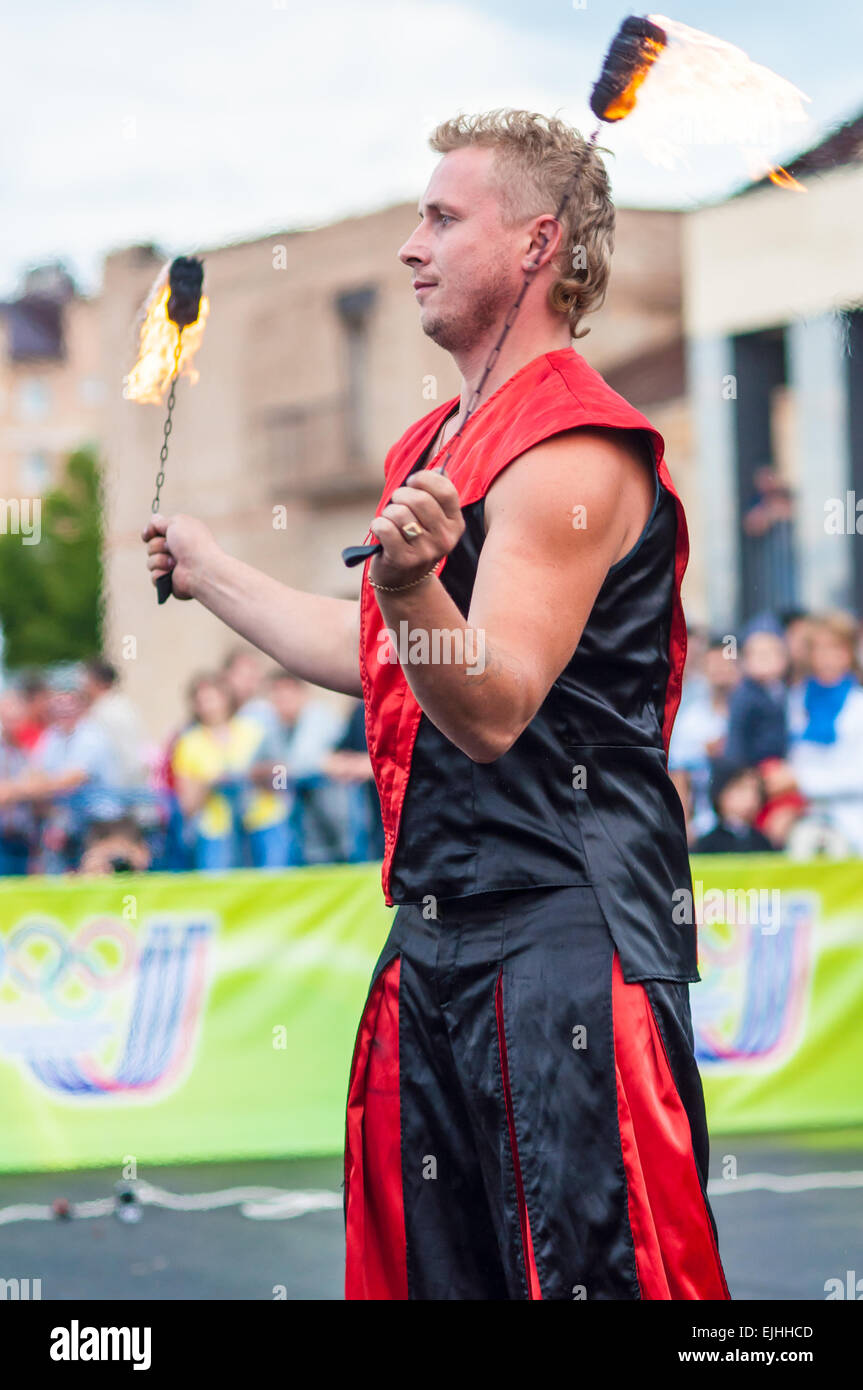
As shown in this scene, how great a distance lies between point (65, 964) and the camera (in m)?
5.59

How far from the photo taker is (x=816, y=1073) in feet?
19.4

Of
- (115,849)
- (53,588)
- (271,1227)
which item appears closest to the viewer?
(271,1227)

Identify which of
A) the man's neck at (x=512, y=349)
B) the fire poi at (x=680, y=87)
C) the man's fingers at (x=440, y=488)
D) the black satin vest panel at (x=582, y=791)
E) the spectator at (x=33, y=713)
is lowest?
the black satin vest panel at (x=582, y=791)

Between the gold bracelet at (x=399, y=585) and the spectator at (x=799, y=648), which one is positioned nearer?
the gold bracelet at (x=399, y=585)

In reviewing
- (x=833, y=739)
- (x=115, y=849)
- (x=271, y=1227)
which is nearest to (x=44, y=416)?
(x=115, y=849)

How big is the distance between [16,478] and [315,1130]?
61035 millimetres

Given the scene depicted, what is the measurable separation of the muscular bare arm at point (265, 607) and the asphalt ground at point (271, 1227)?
6.13 ft

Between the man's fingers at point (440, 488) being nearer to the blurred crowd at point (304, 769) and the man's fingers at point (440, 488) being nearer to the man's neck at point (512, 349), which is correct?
the man's neck at point (512, 349)

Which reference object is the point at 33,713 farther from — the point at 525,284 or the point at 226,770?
the point at 525,284

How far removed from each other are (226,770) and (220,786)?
0.29ft

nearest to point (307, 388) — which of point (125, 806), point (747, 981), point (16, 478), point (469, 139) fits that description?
point (125, 806)

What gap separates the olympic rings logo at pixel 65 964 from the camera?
5.57 metres

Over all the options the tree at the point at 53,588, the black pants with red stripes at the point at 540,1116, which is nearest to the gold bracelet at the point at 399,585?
the black pants with red stripes at the point at 540,1116

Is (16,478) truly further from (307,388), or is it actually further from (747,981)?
(747,981)
